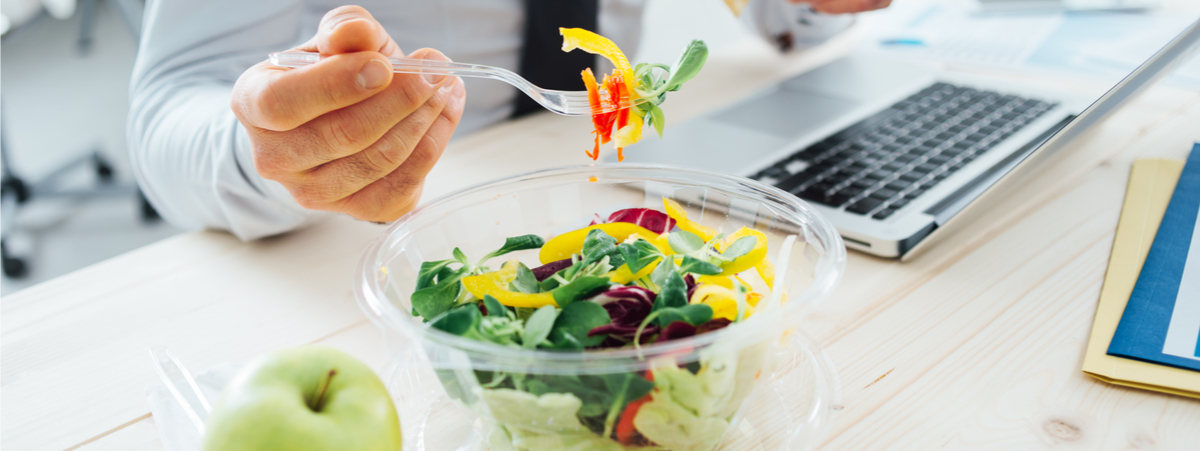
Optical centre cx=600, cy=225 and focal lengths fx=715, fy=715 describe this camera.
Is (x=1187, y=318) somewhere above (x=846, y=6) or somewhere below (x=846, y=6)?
below

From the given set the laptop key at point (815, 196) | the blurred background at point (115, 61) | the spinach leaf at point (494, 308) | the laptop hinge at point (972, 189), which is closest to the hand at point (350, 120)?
the spinach leaf at point (494, 308)

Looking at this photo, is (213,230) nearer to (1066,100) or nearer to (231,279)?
(231,279)

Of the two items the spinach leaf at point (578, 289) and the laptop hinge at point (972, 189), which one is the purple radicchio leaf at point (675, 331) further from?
the laptop hinge at point (972, 189)

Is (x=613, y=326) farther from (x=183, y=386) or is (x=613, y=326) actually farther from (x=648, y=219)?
(x=183, y=386)

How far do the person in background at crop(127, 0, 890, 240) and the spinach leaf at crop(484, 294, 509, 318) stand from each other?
0.22 m

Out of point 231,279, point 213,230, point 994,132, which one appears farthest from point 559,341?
point 994,132

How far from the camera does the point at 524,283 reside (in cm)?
48

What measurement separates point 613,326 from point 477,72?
0.25 metres

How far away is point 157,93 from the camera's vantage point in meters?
0.99

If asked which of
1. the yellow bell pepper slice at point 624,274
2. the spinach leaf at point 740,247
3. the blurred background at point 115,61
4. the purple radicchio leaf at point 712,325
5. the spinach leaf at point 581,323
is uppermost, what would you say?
the spinach leaf at point 740,247

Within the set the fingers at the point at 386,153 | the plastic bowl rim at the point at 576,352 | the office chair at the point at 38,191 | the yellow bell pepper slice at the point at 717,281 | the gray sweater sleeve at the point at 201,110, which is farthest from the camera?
the office chair at the point at 38,191

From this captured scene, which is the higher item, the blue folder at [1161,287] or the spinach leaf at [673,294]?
the spinach leaf at [673,294]

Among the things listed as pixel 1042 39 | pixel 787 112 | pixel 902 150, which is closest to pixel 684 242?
pixel 902 150

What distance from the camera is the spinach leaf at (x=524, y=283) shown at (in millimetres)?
478
